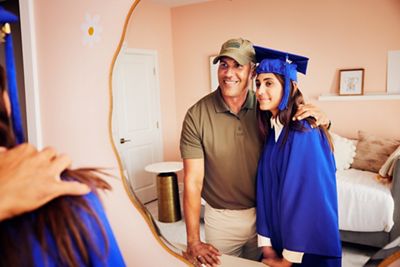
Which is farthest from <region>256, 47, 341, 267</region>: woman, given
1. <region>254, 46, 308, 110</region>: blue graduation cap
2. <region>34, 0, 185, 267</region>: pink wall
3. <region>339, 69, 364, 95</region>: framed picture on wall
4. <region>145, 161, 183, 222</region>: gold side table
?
<region>34, 0, 185, 267</region>: pink wall

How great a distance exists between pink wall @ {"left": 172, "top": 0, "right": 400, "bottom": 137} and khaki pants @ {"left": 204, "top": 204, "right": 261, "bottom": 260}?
375 millimetres

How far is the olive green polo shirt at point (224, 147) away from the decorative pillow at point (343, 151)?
0.21 meters

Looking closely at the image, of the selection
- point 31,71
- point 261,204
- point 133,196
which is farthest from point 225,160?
point 31,71

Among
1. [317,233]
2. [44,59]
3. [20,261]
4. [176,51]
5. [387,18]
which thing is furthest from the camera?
[44,59]

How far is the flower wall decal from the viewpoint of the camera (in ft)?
4.42

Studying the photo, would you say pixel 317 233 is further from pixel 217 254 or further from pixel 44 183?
pixel 44 183

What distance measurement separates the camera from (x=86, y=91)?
142cm

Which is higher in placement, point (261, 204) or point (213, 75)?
point (213, 75)

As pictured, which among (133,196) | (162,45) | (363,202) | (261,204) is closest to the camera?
(363,202)

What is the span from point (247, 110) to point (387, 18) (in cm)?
41

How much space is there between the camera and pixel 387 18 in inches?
34.7

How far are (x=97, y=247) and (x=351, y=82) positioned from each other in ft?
2.24

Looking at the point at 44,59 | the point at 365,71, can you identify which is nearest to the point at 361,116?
the point at 365,71

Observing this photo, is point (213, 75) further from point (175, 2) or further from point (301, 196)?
point (301, 196)
